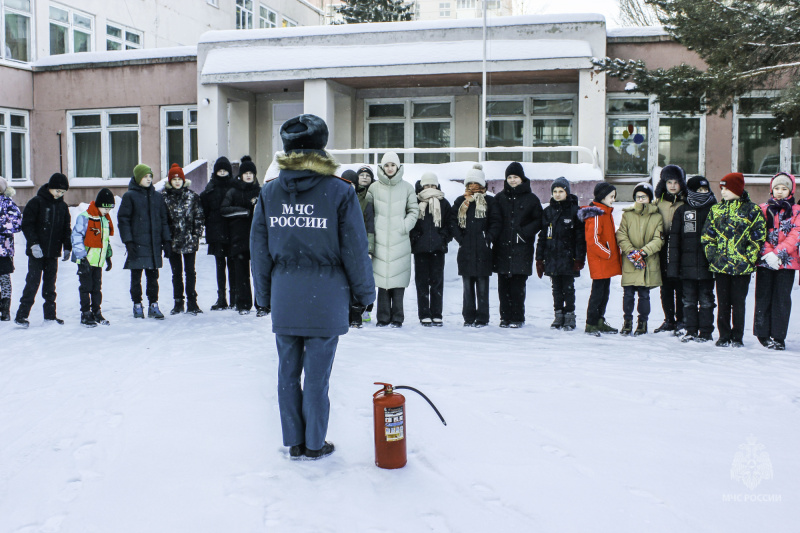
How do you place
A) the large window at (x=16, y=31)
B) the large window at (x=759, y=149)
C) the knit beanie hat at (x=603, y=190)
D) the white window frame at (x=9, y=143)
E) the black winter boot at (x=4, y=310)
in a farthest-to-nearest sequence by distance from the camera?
1. the large window at (x=16, y=31)
2. the white window frame at (x=9, y=143)
3. the large window at (x=759, y=149)
4. the black winter boot at (x=4, y=310)
5. the knit beanie hat at (x=603, y=190)

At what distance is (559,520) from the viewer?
11.3 ft

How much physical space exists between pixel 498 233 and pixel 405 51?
9.52 metres

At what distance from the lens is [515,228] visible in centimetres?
883

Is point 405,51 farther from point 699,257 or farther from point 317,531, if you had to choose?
point 317,531

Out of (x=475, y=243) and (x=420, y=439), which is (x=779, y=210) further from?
(x=420, y=439)

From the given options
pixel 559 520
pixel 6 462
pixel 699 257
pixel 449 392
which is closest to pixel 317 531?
pixel 559 520

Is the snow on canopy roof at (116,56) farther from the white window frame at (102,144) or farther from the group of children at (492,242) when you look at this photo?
the group of children at (492,242)

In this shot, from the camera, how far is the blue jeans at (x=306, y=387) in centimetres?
416

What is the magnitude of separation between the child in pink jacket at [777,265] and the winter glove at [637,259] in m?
1.17

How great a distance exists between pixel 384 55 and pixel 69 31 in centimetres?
1192

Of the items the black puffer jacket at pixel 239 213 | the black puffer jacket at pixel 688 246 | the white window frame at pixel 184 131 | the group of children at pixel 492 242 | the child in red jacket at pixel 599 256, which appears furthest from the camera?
the white window frame at pixel 184 131

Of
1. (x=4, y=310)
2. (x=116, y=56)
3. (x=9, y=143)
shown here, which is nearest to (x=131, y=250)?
(x=4, y=310)

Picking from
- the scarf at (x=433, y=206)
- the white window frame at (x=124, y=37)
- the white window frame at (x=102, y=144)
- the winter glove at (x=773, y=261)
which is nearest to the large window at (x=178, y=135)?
the white window frame at (x=102, y=144)

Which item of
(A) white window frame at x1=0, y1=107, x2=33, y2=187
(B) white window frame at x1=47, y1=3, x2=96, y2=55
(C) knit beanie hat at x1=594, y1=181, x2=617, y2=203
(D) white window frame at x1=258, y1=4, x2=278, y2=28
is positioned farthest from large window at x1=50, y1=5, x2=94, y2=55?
(C) knit beanie hat at x1=594, y1=181, x2=617, y2=203
